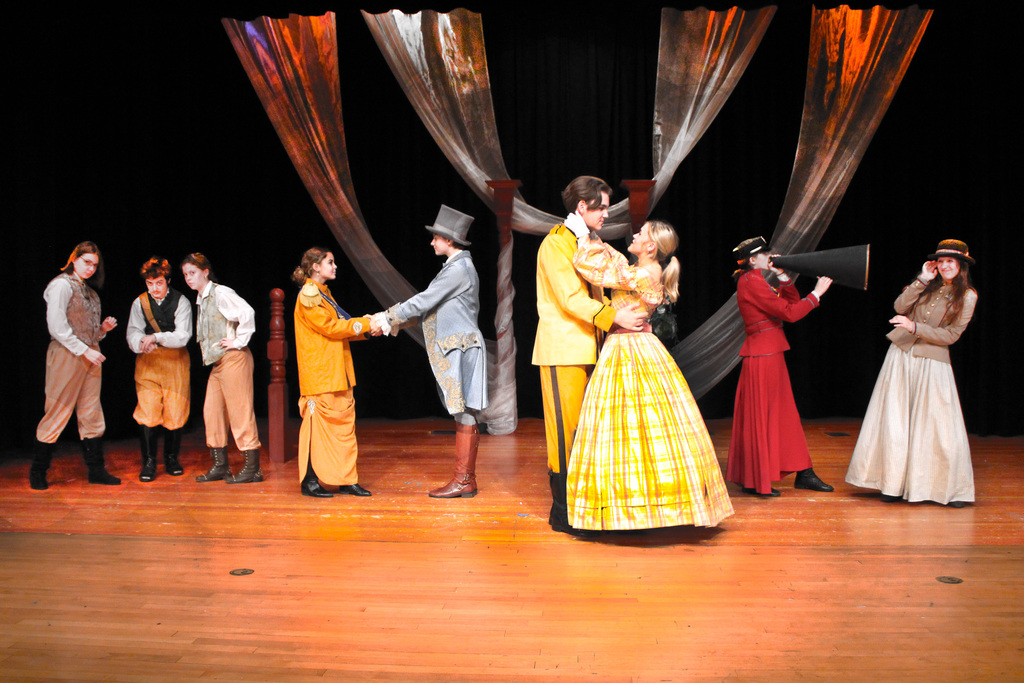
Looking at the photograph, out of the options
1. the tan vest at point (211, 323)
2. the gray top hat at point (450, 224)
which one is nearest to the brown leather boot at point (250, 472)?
the tan vest at point (211, 323)

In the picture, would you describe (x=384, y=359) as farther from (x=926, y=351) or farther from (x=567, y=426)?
(x=926, y=351)

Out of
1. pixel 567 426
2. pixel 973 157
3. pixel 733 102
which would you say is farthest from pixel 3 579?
pixel 973 157

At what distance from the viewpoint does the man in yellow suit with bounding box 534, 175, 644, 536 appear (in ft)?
10.7

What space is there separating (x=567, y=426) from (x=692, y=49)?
2.38 m

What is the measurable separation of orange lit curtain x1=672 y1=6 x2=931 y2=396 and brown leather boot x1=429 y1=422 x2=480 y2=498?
1613mm

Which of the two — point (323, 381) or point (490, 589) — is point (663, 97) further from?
point (490, 589)

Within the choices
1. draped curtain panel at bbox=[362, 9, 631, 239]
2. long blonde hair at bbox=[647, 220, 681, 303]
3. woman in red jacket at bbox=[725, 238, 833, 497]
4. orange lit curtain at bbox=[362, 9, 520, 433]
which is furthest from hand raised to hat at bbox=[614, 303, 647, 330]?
orange lit curtain at bbox=[362, 9, 520, 433]

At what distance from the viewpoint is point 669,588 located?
2.67 meters

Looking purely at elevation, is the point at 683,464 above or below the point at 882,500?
above

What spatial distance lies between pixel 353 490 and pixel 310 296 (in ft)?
3.25

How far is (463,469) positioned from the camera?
3938mm

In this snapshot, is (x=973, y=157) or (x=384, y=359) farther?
(x=384, y=359)

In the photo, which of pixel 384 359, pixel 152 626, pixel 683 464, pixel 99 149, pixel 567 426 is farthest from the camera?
pixel 384 359

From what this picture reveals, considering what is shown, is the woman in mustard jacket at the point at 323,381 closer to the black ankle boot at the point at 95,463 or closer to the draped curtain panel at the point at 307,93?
the draped curtain panel at the point at 307,93
